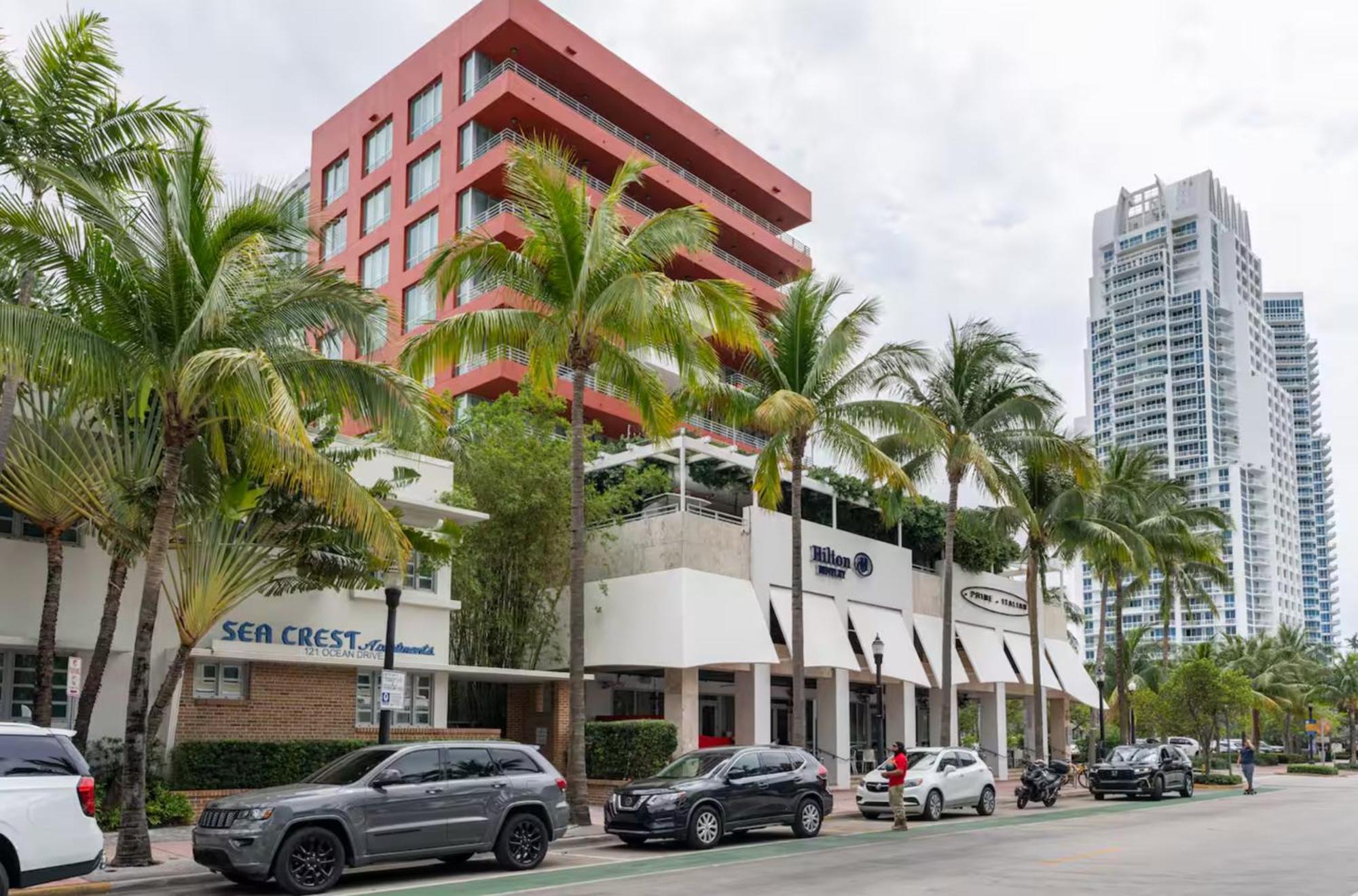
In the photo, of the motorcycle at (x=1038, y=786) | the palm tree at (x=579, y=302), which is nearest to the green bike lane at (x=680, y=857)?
the motorcycle at (x=1038, y=786)

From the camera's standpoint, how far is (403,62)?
165ft

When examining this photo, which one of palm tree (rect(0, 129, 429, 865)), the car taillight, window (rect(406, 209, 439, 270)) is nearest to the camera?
the car taillight

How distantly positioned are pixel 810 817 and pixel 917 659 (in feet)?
63.3

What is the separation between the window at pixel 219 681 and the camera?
21562 millimetres

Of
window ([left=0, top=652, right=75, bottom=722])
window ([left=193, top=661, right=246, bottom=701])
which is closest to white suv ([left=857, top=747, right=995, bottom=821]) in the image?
window ([left=193, top=661, right=246, bottom=701])

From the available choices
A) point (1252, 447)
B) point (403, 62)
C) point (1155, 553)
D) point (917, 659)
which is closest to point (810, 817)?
point (917, 659)

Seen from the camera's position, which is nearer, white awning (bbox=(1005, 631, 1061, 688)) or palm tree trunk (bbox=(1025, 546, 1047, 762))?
palm tree trunk (bbox=(1025, 546, 1047, 762))

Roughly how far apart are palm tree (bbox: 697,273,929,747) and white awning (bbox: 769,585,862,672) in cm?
536

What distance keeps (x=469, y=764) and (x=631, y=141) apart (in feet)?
124

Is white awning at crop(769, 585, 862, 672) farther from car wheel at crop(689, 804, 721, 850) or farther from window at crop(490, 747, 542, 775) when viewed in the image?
window at crop(490, 747, 542, 775)

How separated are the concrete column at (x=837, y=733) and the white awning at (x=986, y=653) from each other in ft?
26.3

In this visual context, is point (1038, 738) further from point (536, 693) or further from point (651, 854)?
point (651, 854)

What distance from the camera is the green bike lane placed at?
13.8 m

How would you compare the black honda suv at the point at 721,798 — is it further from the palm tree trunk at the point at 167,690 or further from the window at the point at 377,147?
the window at the point at 377,147
